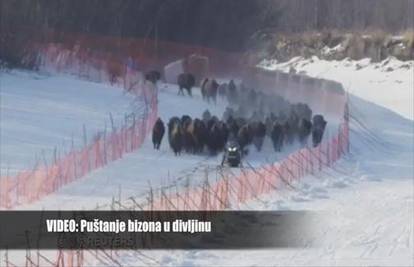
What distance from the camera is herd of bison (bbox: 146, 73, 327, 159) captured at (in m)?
6.98

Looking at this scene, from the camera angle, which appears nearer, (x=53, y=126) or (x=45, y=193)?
(x=45, y=193)

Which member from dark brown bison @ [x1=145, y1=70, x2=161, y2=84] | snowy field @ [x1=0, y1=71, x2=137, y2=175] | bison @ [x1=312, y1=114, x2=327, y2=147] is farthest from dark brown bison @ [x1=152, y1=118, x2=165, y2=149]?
dark brown bison @ [x1=145, y1=70, x2=161, y2=84]

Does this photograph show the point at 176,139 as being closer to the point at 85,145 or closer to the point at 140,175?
the point at 85,145

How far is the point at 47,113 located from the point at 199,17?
250 centimetres

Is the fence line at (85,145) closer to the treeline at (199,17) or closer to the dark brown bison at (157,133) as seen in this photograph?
the dark brown bison at (157,133)

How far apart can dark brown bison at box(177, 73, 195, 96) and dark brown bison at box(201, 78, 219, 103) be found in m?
0.26

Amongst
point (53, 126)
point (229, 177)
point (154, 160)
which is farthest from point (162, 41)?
point (229, 177)

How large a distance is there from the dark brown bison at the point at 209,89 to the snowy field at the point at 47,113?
1.03 meters

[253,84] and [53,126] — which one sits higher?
[253,84]

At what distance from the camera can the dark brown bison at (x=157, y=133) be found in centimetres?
708

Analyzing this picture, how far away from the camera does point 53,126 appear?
7.40 meters

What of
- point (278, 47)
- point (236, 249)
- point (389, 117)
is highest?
point (278, 47)

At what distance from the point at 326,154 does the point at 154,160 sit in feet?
5.37

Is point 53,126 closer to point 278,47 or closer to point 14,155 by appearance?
point 14,155
